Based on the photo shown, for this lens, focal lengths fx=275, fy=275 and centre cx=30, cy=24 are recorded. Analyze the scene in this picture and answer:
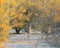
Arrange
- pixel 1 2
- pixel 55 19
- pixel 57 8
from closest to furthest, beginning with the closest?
pixel 55 19 < pixel 57 8 < pixel 1 2

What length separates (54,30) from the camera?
664 centimetres

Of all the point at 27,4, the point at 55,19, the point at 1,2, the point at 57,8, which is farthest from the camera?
the point at 27,4

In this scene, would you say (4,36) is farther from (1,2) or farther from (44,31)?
(44,31)

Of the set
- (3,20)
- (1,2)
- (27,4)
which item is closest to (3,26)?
(3,20)

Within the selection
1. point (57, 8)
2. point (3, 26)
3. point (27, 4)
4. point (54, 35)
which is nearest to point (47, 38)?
point (54, 35)

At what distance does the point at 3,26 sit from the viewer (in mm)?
14594

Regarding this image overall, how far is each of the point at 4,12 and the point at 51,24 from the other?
8.54 meters

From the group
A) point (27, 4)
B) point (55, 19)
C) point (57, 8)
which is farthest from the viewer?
point (27, 4)

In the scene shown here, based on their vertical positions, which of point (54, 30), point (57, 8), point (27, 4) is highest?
point (57, 8)

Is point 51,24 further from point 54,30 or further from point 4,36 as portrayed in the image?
point 4,36

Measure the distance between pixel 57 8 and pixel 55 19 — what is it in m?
0.52

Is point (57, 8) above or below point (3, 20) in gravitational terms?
above

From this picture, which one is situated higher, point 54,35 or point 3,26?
point 54,35

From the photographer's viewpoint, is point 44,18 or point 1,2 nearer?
point 44,18
